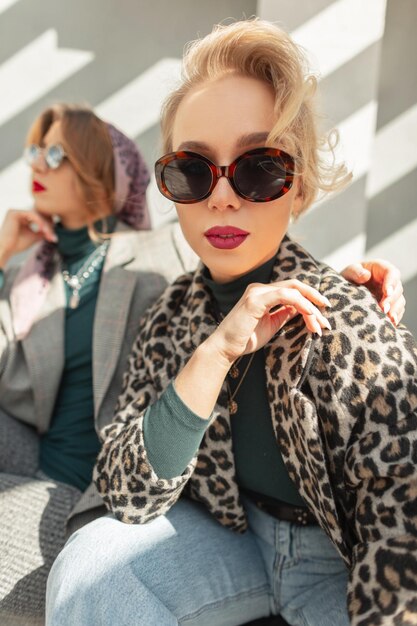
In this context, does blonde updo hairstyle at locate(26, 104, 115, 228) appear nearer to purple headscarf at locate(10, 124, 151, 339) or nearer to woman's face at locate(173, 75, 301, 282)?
purple headscarf at locate(10, 124, 151, 339)

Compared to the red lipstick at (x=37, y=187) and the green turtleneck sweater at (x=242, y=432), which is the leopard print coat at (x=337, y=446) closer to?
the green turtleneck sweater at (x=242, y=432)

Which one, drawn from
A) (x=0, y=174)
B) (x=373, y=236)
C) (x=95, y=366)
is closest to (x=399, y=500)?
(x=95, y=366)

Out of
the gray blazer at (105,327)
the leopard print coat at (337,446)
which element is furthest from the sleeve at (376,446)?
the gray blazer at (105,327)

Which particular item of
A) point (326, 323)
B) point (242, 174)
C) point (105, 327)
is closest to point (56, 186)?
point (105, 327)

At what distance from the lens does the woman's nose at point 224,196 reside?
56.8 inches

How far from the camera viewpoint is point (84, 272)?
93.1 inches

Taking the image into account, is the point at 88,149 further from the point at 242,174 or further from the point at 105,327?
A: the point at 242,174

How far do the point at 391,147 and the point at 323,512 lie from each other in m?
1.76

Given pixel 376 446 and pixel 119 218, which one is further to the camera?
pixel 119 218

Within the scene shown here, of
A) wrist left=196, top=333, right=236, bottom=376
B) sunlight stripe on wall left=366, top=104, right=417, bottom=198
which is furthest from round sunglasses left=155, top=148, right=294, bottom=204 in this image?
sunlight stripe on wall left=366, top=104, right=417, bottom=198

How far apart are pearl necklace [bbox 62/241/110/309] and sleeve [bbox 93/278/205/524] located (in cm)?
66

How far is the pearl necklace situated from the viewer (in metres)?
2.36

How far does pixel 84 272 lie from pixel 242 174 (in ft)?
3.54

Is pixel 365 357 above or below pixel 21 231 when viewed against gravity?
above
